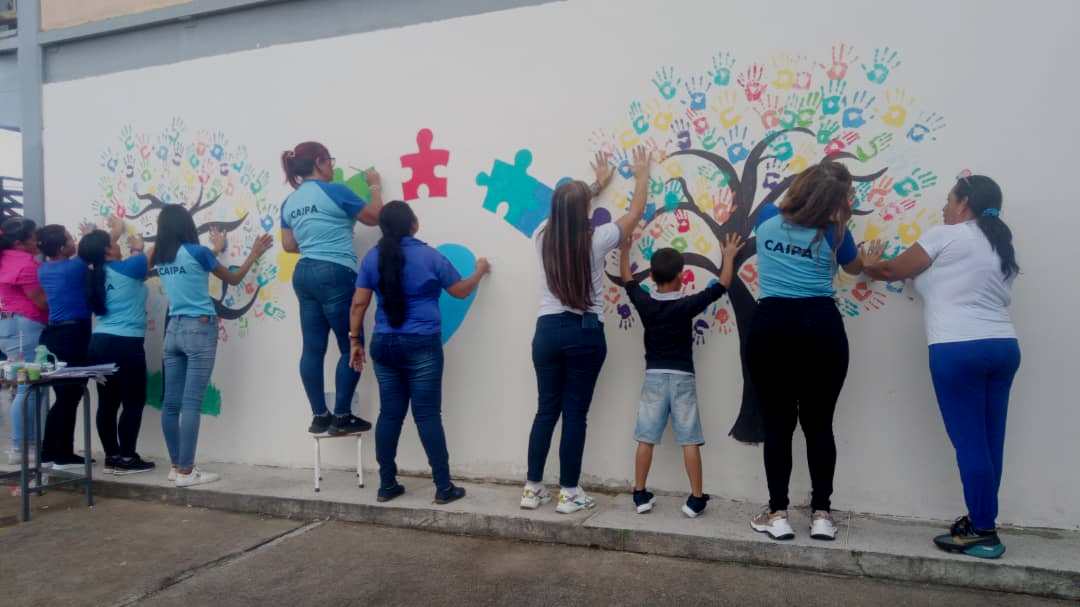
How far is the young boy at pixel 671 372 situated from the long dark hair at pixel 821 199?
60 cm

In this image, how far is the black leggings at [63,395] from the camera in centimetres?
561

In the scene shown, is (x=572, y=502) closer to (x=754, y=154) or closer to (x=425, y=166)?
(x=754, y=154)

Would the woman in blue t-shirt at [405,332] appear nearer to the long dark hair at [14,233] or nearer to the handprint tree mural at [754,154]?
the handprint tree mural at [754,154]

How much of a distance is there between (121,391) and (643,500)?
390 centimetres

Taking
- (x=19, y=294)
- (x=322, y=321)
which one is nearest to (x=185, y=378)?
(x=322, y=321)

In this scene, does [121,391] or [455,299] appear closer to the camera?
[455,299]

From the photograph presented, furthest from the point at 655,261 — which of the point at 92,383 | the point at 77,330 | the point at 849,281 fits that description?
the point at 92,383

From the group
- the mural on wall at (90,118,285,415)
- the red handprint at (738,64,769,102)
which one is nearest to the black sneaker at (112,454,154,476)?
the mural on wall at (90,118,285,415)

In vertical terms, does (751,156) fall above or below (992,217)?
above

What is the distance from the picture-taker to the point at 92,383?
6.31 m

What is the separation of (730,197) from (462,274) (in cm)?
177

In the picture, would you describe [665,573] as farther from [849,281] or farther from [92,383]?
[92,383]

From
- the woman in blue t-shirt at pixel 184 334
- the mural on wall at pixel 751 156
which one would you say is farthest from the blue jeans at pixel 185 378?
the mural on wall at pixel 751 156

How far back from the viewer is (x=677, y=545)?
385cm
